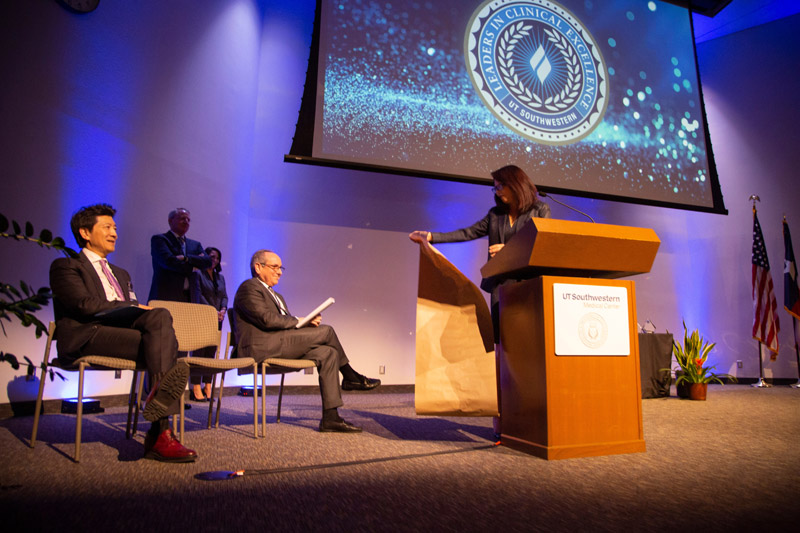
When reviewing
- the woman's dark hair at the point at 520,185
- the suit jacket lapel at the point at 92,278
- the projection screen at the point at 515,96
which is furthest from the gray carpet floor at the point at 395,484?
the projection screen at the point at 515,96

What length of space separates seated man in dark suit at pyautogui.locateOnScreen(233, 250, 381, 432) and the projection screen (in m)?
1.53

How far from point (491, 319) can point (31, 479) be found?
1911 millimetres

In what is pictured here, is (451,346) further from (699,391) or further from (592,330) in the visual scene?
(699,391)

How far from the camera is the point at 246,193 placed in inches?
214

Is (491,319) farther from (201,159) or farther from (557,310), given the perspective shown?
(201,159)

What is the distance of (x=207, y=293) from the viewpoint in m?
4.57

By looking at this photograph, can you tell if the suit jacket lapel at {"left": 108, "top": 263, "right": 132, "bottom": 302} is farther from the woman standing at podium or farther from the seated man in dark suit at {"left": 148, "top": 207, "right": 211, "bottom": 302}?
the woman standing at podium

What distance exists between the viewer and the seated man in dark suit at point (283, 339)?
2.96 meters

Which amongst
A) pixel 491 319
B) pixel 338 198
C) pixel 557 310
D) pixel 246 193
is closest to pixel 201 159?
pixel 246 193

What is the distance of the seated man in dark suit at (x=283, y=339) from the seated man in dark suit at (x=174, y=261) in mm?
1170

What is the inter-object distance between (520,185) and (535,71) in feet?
9.04

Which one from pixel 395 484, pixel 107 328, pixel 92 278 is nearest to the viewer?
pixel 395 484

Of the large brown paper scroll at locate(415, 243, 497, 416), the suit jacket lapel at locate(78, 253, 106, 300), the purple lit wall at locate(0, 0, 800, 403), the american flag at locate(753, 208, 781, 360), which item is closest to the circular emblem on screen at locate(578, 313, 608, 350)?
the large brown paper scroll at locate(415, 243, 497, 416)

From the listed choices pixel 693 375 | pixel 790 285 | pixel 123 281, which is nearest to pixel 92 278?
pixel 123 281
